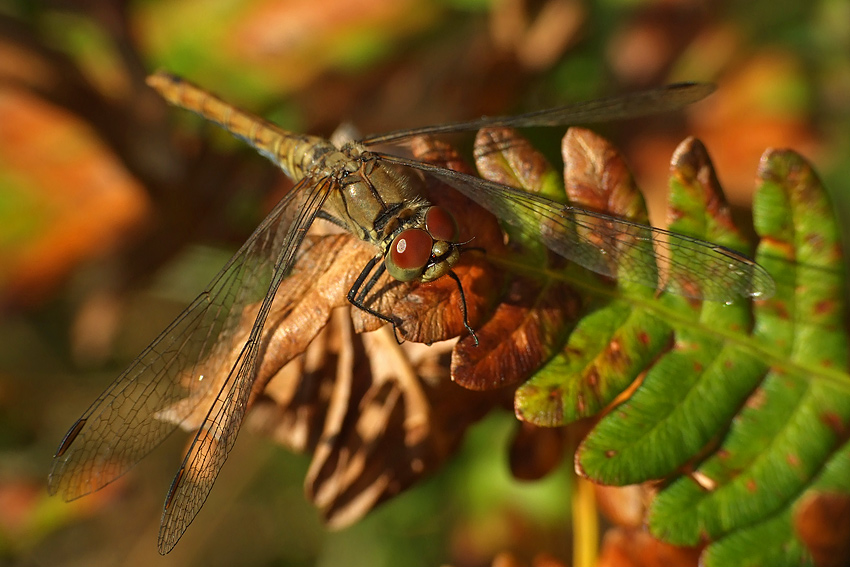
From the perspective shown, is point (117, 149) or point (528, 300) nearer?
point (528, 300)

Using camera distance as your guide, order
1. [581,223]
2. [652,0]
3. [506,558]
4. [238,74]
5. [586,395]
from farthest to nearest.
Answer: [238,74]
[652,0]
[506,558]
[581,223]
[586,395]

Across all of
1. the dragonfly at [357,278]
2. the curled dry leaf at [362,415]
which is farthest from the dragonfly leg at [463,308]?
the curled dry leaf at [362,415]

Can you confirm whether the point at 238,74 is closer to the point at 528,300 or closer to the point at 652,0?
the point at 652,0

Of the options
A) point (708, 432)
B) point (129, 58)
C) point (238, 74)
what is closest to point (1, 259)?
point (129, 58)

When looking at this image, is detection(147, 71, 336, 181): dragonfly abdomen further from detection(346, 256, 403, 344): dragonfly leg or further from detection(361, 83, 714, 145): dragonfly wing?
detection(346, 256, 403, 344): dragonfly leg

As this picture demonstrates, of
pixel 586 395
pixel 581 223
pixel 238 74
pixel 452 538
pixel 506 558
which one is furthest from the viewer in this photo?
pixel 238 74

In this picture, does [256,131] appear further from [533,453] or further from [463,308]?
[533,453]
